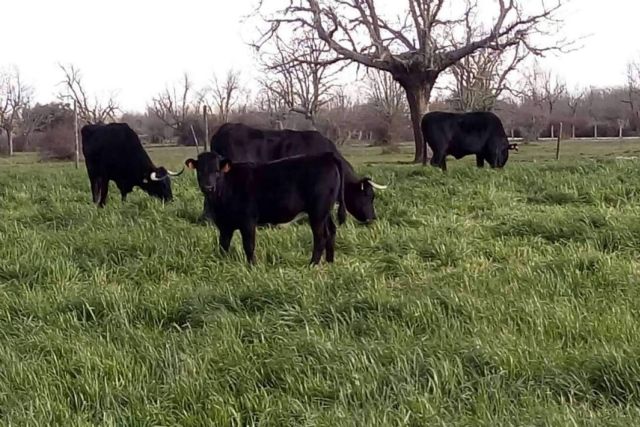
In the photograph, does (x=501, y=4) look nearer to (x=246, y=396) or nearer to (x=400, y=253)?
(x=400, y=253)

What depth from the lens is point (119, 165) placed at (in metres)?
10.7

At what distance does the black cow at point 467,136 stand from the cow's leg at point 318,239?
825 centimetres

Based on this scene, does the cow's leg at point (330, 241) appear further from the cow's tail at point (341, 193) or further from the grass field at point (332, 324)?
the cow's tail at point (341, 193)

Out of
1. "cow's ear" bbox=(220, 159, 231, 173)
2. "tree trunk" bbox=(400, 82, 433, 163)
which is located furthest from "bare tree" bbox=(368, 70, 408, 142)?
"cow's ear" bbox=(220, 159, 231, 173)

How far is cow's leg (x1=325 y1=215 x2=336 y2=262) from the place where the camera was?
21.5 ft

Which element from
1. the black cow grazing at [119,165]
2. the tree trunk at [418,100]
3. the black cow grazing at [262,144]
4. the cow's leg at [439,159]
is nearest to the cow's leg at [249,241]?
the black cow grazing at [262,144]

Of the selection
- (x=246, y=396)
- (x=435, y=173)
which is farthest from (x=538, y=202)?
(x=246, y=396)

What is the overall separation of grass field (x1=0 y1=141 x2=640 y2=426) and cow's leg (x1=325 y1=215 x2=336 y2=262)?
0.23 metres

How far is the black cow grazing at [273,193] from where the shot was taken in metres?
6.50

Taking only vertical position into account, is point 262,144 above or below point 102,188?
above

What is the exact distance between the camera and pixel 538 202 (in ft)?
30.6

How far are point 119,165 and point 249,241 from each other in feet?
16.6

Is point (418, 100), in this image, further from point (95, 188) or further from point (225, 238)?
point (225, 238)

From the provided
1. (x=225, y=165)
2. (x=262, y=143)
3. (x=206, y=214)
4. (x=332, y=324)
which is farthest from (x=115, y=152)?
(x=332, y=324)
